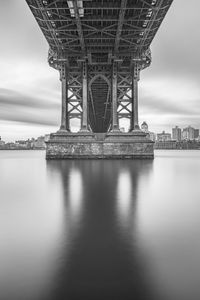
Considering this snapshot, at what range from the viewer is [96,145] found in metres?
25.7

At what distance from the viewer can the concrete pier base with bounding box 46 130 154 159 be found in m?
25.4

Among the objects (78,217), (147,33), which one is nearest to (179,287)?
(78,217)

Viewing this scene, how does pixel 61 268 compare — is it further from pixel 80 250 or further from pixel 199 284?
pixel 199 284

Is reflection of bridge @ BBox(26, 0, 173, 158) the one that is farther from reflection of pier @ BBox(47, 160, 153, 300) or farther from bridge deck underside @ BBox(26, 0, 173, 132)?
reflection of pier @ BBox(47, 160, 153, 300)

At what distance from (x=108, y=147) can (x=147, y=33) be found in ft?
34.7

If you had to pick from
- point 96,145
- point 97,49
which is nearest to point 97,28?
point 97,49

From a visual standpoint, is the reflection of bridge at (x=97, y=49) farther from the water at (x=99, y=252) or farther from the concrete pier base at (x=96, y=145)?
the water at (x=99, y=252)

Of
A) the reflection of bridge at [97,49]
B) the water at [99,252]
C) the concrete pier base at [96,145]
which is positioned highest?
the reflection of bridge at [97,49]

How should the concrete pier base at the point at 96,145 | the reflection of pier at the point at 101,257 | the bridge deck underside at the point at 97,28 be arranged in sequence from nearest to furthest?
the reflection of pier at the point at 101,257
the bridge deck underside at the point at 97,28
the concrete pier base at the point at 96,145

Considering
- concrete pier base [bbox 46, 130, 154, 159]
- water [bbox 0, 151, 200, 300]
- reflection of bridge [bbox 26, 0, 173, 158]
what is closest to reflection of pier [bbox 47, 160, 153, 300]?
water [bbox 0, 151, 200, 300]

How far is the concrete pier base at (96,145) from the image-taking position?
83.4 feet

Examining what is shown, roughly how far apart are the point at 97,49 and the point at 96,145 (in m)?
9.22

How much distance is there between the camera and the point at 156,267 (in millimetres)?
3049

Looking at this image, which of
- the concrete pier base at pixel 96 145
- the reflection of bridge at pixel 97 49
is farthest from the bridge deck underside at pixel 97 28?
the concrete pier base at pixel 96 145
